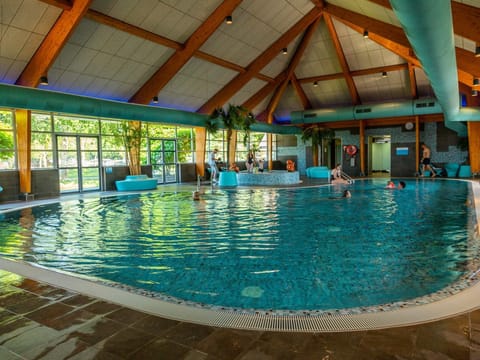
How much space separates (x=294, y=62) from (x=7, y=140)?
502 inches

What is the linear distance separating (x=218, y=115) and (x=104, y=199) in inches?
253

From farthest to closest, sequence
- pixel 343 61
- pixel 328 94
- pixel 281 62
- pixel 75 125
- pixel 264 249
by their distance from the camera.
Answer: pixel 328 94 < pixel 281 62 < pixel 343 61 < pixel 75 125 < pixel 264 249

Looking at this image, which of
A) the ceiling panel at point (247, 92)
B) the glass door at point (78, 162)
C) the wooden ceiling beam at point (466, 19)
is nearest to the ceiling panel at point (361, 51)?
the ceiling panel at point (247, 92)

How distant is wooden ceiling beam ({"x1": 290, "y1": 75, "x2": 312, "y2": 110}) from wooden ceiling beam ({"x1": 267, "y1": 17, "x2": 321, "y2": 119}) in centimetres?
42

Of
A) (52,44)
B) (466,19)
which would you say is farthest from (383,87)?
(52,44)

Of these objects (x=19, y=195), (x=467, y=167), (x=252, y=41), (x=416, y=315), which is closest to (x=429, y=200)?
(x=416, y=315)

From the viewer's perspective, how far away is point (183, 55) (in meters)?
12.4

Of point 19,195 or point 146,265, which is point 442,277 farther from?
point 19,195

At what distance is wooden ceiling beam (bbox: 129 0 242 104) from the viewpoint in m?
11.4

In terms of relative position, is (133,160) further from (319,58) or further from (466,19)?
(466,19)

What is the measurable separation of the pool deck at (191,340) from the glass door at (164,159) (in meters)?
13.8

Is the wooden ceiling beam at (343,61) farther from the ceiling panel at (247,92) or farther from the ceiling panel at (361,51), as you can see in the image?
the ceiling panel at (247,92)

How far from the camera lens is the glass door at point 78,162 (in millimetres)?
12758

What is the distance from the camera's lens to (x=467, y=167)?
57.4 feet
